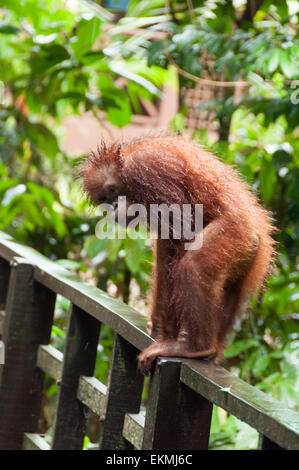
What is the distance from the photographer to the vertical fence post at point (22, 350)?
7.95 feet

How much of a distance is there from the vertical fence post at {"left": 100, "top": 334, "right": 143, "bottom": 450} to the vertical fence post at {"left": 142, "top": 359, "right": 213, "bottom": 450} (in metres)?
0.31

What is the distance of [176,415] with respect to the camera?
1572mm

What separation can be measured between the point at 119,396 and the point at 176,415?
341mm

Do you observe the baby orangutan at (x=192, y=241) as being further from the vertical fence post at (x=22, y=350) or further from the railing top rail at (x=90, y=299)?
the vertical fence post at (x=22, y=350)

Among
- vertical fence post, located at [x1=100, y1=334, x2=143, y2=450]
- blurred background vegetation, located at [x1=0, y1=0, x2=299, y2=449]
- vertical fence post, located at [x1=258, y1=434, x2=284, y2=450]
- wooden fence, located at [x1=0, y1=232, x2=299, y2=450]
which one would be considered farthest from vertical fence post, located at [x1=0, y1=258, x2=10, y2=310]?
vertical fence post, located at [x1=258, y1=434, x2=284, y2=450]

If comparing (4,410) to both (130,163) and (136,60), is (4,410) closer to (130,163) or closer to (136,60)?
(130,163)

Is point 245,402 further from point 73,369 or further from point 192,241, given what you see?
point 73,369

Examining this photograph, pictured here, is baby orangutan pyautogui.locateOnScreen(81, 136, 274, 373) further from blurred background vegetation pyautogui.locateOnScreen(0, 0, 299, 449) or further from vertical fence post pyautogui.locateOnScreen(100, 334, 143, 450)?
blurred background vegetation pyautogui.locateOnScreen(0, 0, 299, 449)

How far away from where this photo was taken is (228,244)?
1.92 metres

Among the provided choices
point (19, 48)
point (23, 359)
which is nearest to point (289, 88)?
point (23, 359)

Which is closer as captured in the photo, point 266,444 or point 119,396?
point 266,444

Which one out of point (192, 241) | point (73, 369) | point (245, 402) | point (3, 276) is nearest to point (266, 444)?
point (245, 402)

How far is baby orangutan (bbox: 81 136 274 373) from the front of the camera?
6.07ft

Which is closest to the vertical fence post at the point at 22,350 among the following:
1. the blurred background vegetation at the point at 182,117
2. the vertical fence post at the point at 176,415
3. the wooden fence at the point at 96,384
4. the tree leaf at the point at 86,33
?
the wooden fence at the point at 96,384
